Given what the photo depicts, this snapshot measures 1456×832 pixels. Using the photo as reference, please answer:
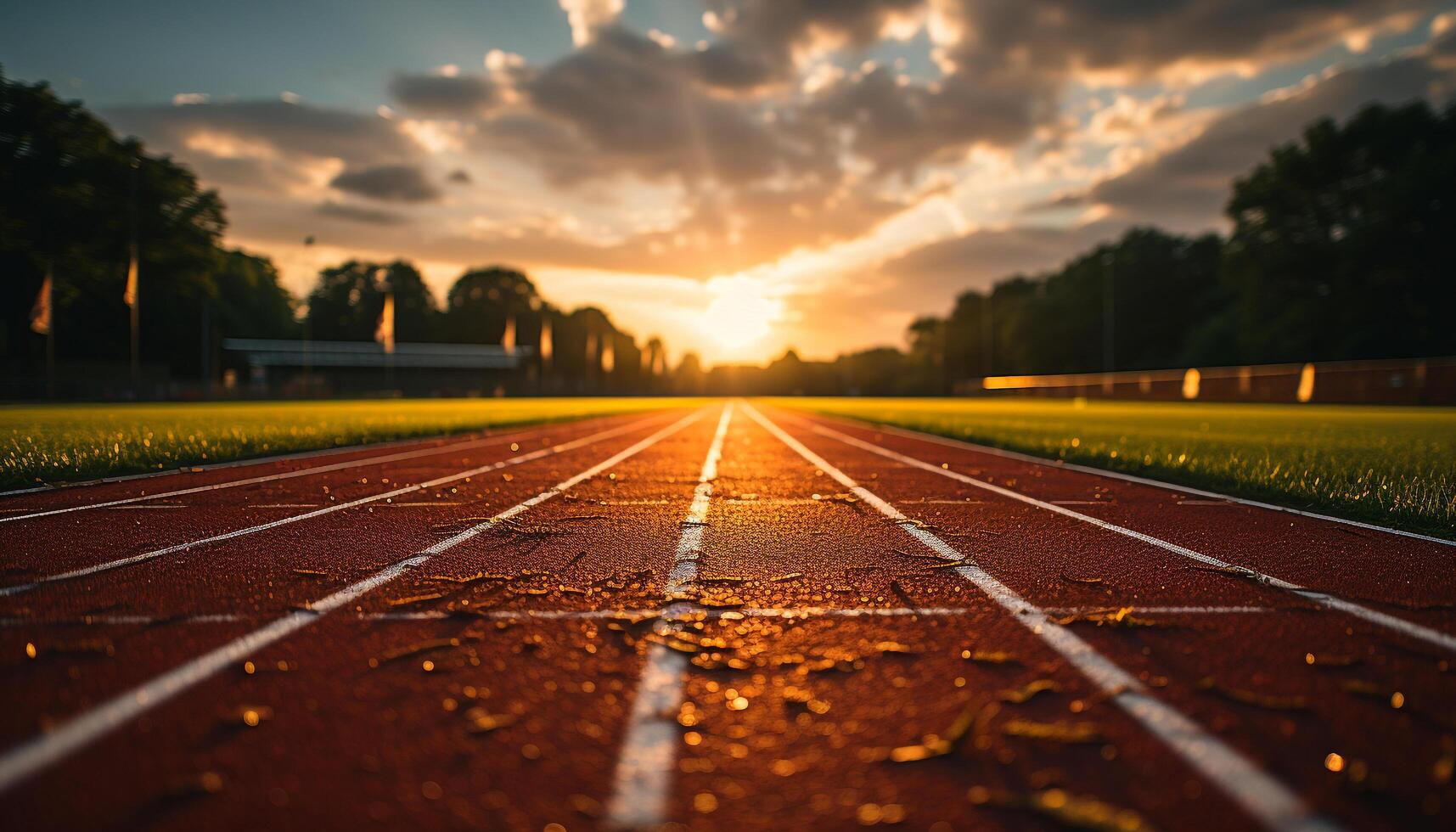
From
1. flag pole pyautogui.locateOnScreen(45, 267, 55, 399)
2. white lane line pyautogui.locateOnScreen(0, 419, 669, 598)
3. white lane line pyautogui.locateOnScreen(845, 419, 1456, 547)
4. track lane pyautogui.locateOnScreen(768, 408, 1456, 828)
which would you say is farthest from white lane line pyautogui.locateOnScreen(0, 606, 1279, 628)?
flag pole pyautogui.locateOnScreen(45, 267, 55, 399)

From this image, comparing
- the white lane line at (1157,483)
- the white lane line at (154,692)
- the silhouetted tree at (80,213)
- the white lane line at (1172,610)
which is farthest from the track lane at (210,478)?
the silhouetted tree at (80,213)

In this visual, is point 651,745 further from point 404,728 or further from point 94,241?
point 94,241

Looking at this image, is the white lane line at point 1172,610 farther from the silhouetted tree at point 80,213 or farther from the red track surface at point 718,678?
the silhouetted tree at point 80,213

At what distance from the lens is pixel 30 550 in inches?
199

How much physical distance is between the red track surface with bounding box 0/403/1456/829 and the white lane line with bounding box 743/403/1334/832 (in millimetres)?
18

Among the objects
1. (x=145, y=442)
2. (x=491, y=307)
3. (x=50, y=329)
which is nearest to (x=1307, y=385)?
(x=145, y=442)

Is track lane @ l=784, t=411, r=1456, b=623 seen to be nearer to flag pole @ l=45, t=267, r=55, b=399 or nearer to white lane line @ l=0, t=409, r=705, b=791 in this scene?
white lane line @ l=0, t=409, r=705, b=791

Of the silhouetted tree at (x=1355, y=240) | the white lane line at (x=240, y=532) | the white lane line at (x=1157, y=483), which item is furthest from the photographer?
the silhouetted tree at (x=1355, y=240)

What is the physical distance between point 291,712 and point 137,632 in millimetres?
1410

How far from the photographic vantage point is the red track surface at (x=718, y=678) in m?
1.95

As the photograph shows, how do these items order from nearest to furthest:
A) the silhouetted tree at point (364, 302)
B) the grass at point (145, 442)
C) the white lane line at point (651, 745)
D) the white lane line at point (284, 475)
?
1. the white lane line at point (651, 745)
2. the white lane line at point (284, 475)
3. the grass at point (145, 442)
4. the silhouetted tree at point (364, 302)

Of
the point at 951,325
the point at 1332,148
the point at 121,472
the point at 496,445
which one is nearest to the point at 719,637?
the point at 121,472

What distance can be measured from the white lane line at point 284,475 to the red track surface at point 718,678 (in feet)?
4.01

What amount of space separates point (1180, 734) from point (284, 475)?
10453 mm
